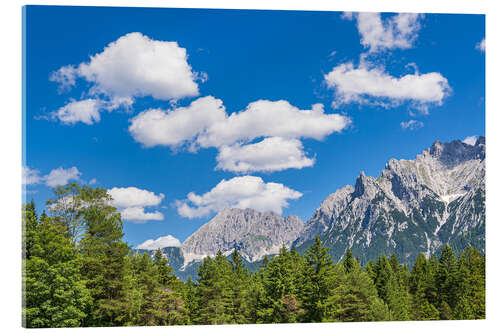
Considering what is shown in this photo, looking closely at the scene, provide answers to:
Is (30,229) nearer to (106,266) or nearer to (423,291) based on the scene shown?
(106,266)

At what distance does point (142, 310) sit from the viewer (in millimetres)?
30000

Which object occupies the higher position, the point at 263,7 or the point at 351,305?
the point at 263,7

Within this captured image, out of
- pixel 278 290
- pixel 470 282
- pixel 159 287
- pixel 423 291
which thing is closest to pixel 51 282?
pixel 159 287

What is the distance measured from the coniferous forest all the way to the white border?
2.16 ft

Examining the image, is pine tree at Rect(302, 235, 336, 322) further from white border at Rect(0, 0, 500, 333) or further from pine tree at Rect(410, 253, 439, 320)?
pine tree at Rect(410, 253, 439, 320)

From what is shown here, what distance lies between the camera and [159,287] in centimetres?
3189

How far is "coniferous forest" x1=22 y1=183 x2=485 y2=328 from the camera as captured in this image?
18375mm

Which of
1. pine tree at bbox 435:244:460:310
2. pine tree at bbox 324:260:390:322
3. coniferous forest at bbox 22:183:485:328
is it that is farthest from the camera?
pine tree at bbox 435:244:460:310

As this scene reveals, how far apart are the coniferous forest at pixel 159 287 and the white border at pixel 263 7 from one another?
0.66m

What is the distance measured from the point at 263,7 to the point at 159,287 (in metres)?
21.8

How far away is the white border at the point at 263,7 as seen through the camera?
1456cm

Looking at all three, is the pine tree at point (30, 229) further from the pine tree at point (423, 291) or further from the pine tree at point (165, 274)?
the pine tree at point (423, 291)

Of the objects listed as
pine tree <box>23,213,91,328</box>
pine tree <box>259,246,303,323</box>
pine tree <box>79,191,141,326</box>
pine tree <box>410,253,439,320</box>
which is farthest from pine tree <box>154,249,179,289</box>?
pine tree <box>410,253,439,320</box>
